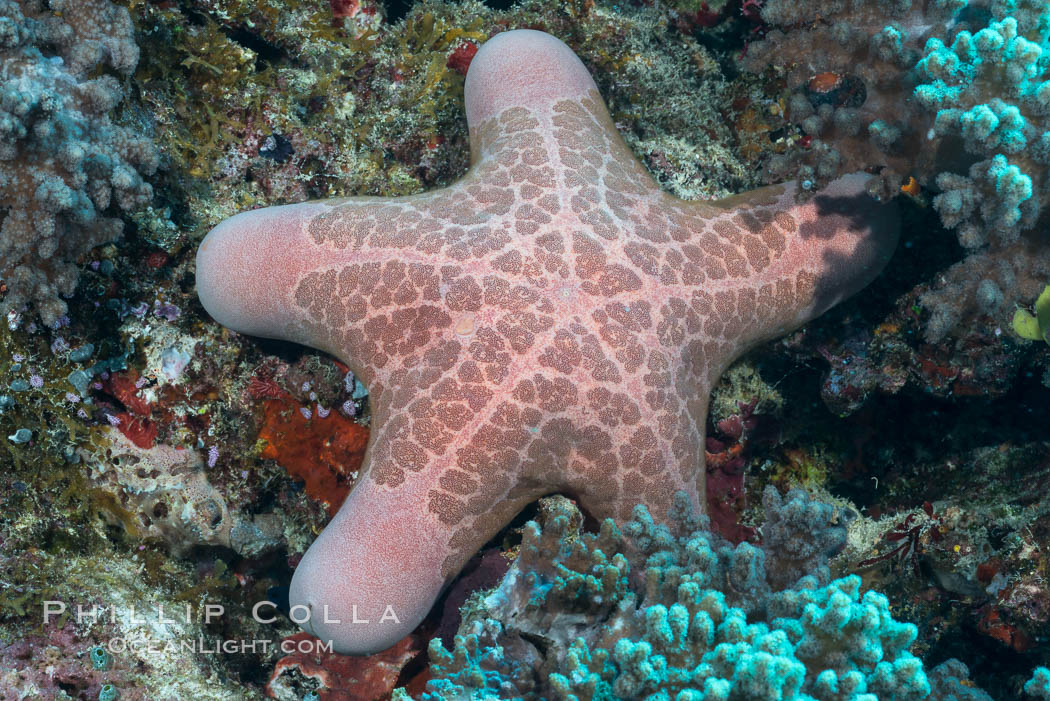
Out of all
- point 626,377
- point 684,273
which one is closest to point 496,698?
point 626,377

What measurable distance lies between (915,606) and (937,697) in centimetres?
88

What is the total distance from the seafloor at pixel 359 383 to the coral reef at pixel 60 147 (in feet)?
0.08

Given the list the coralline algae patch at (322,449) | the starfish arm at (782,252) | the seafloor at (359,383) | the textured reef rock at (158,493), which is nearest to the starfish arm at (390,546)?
the seafloor at (359,383)

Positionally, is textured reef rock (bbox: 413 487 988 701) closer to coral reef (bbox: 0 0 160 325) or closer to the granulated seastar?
the granulated seastar

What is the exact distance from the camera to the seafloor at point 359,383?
144 inches

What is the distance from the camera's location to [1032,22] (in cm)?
360

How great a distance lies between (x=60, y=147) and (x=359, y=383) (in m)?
2.27

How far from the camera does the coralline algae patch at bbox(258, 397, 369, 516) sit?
4.66m

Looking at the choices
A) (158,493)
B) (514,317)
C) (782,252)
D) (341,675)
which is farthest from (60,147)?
(782,252)

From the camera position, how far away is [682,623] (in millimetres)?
2863

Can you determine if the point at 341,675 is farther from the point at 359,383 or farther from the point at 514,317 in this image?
the point at 514,317

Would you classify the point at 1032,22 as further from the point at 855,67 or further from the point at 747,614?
the point at 747,614

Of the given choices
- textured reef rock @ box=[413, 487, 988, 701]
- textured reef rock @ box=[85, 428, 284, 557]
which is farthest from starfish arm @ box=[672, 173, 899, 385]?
textured reef rock @ box=[85, 428, 284, 557]

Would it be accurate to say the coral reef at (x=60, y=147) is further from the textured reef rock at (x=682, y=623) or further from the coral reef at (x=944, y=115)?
the coral reef at (x=944, y=115)
